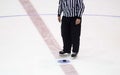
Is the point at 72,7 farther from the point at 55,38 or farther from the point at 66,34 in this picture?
the point at 55,38

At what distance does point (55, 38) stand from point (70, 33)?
59 cm

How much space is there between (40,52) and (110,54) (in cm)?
84

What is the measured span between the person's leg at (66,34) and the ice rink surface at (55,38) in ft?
0.39

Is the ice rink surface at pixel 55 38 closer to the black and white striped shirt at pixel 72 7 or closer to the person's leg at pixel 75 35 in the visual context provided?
the person's leg at pixel 75 35

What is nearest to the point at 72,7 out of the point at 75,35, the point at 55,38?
the point at 75,35

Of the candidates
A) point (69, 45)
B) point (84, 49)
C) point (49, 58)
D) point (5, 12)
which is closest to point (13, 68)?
point (49, 58)

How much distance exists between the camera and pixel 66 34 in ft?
11.7

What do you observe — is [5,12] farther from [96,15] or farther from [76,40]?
[76,40]

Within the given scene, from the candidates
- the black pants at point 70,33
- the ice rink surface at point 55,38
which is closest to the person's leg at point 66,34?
the black pants at point 70,33

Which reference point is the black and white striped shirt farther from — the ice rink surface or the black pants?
the ice rink surface

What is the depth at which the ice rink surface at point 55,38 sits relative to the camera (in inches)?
134

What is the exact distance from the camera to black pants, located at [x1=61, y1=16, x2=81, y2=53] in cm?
345

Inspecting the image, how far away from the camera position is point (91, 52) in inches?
149

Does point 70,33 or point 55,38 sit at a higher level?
point 70,33
